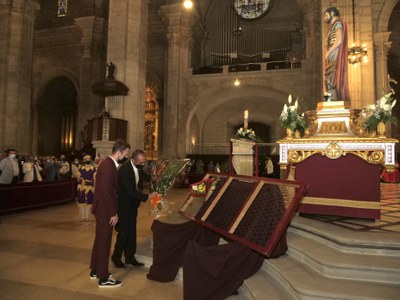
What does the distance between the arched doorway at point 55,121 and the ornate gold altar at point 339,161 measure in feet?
69.7

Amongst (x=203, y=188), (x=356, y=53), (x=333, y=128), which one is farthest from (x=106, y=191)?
(x=356, y=53)

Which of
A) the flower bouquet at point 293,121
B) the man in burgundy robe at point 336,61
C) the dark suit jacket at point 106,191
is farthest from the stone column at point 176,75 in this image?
the dark suit jacket at point 106,191

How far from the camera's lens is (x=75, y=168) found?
1193 centimetres

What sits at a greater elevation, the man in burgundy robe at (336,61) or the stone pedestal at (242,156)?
the man in burgundy robe at (336,61)

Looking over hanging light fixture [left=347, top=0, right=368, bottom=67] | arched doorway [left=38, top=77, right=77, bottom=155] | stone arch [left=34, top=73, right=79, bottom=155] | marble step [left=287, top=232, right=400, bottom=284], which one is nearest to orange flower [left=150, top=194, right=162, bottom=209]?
marble step [left=287, top=232, right=400, bottom=284]

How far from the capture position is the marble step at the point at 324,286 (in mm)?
2515

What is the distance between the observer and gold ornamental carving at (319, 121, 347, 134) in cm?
491

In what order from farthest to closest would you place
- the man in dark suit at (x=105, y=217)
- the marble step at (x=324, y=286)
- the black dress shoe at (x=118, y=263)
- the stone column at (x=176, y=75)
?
the stone column at (x=176, y=75) → the black dress shoe at (x=118, y=263) → the man in dark suit at (x=105, y=217) → the marble step at (x=324, y=286)

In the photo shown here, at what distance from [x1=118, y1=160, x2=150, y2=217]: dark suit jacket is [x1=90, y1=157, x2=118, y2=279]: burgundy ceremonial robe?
0.38 metres

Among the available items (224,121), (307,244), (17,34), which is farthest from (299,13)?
(307,244)

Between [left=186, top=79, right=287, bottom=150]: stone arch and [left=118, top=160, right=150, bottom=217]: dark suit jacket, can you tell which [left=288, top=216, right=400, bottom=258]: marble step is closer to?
[left=118, top=160, right=150, bottom=217]: dark suit jacket

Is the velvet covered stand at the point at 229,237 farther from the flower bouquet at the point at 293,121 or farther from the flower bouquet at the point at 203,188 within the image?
the flower bouquet at the point at 293,121

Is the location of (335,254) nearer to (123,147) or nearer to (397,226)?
(397,226)

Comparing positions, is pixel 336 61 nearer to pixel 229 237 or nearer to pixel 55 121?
pixel 229 237
